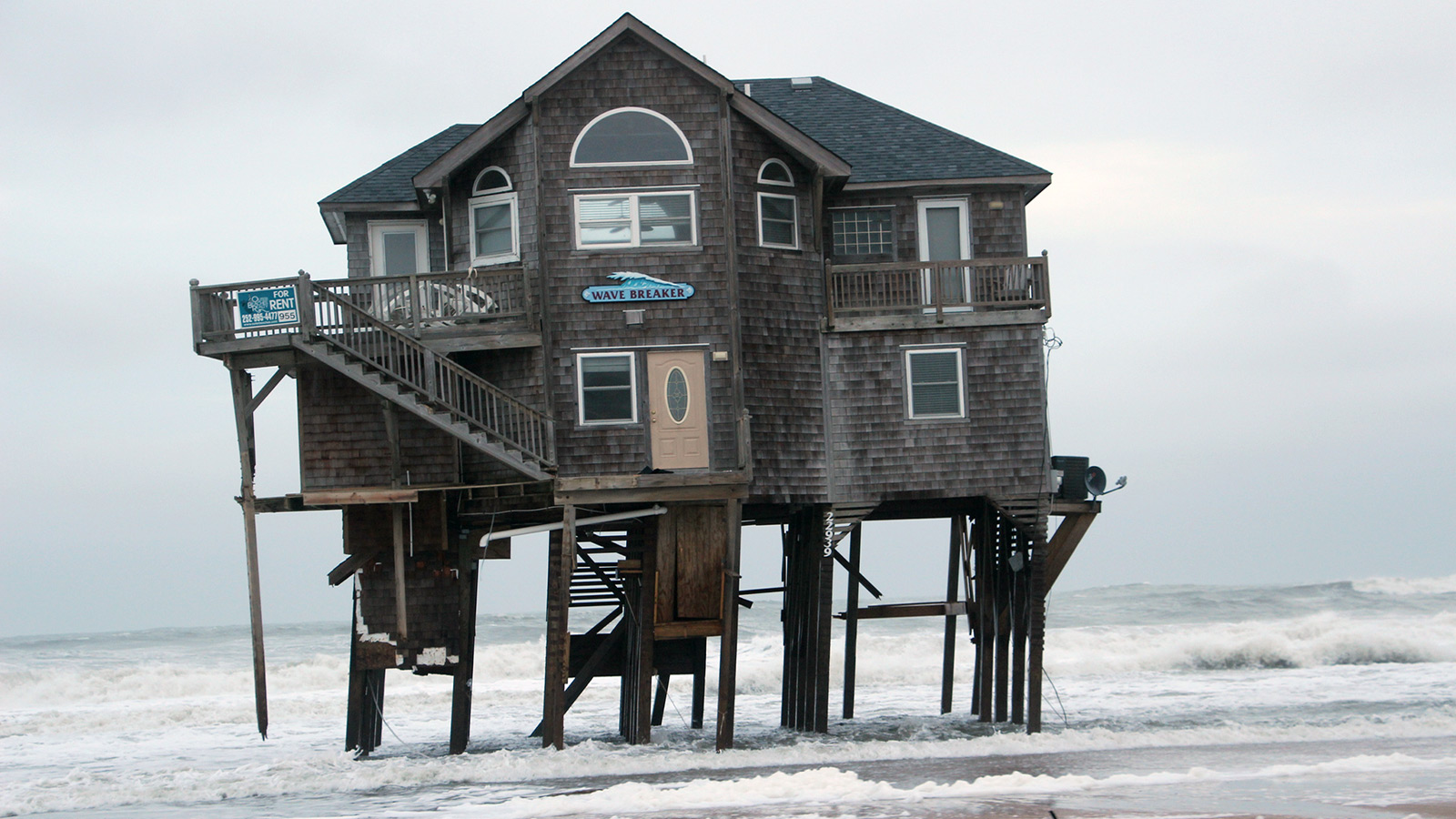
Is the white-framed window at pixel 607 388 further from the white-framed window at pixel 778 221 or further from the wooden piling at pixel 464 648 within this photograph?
the wooden piling at pixel 464 648

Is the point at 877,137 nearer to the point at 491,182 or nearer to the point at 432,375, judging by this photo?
the point at 491,182

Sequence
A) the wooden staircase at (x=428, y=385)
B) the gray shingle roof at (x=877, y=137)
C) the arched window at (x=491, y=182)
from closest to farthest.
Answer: the wooden staircase at (x=428, y=385)
the arched window at (x=491, y=182)
the gray shingle roof at (x=877, y=137)

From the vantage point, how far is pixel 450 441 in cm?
2531

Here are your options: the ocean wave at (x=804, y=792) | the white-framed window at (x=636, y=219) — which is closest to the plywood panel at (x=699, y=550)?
the white-framed window at (x=636, y=219)

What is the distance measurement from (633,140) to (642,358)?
3705 millimetres

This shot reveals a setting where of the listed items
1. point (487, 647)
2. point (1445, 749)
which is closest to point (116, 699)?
point (487, 647)

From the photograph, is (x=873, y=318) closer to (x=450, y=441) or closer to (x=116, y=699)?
(x=450, y=441)

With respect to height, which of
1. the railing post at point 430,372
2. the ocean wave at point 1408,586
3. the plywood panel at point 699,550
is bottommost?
→ the ocean wave at point 1408,586

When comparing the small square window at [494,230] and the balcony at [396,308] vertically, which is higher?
the small square window at [494,230]

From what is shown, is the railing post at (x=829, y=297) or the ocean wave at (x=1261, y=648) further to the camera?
the ocean wave at (x=1261, y=648)

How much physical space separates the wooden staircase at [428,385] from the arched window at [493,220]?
7.76 ft

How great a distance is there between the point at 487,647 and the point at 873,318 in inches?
1316

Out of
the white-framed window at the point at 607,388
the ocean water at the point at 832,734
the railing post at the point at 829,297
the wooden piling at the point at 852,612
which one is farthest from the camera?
the wooden piling at the point at 852,612

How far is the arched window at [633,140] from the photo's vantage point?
82.1 ft
